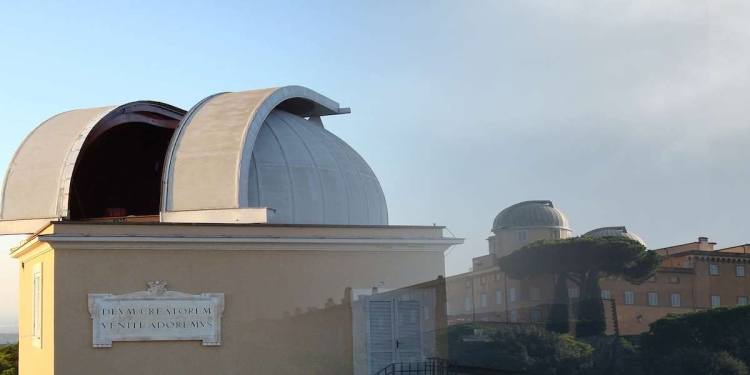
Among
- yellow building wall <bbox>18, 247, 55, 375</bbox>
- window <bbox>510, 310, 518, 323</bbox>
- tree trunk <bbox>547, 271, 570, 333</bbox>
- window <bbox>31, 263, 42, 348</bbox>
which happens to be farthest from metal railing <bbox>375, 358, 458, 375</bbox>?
window <bbox>510, 310, 518, 323</bbox>

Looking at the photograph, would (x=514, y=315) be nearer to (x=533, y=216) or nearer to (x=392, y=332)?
(x=392, y=332)

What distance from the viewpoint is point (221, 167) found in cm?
1803

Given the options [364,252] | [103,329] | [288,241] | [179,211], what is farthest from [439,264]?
[103,329]

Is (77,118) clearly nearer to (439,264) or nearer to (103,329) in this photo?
(103,329)

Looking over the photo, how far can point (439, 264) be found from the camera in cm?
1794

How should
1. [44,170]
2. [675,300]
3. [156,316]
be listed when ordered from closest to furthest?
[156,316] < [44,170] < [675,300]

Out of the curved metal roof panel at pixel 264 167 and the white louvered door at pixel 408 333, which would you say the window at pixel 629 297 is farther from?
the white louvered door at pixel 408 333

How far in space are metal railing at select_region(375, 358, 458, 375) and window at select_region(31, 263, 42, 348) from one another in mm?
6289

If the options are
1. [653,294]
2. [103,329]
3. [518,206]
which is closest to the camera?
[103,329]

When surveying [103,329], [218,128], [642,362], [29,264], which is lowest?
[642,362]

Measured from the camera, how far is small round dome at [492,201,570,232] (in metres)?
60.4

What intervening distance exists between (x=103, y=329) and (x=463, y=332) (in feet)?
30.0

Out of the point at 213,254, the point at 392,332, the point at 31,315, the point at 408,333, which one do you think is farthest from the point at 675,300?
the point at 31,315

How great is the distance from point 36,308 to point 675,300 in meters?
21.2
